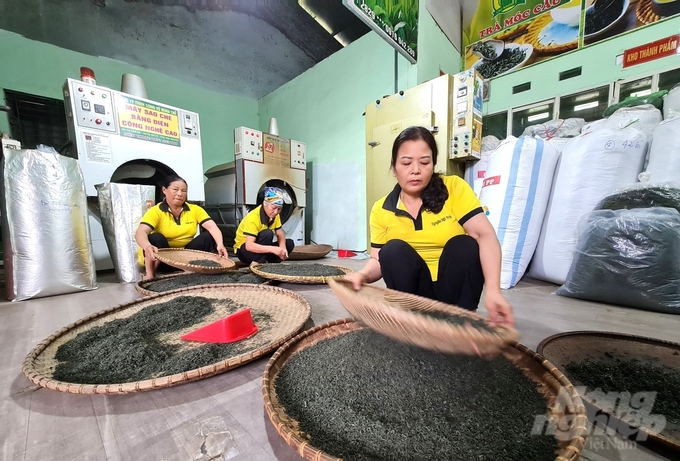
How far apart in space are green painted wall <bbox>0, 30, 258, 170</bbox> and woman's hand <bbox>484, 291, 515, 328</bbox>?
411 centimetres

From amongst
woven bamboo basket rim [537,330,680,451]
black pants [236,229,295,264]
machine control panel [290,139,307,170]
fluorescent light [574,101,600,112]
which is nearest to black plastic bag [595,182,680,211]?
woven bamboo basket rim [537,330,680,451]

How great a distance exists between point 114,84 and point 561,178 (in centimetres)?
458

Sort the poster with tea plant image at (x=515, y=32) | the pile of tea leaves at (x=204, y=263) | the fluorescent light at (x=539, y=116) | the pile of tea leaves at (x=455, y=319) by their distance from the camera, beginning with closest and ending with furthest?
1. the pile of tea leaves at (x=455, y=319)
2. the pile of tea leaves at (x=204, y=263)
3. the poster with tea plant image at (x=515, y=32)
4. the fluorescent light at (x=539, y=116)

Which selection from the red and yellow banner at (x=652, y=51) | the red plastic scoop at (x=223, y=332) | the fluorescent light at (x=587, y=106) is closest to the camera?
the red plastic scoop at (x=223, y=332)

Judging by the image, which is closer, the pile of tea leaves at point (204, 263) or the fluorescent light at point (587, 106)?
the pile of tea leaves at point (204, 263)

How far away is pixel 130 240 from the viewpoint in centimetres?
181

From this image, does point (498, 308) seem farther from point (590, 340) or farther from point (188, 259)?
point (188, 259)

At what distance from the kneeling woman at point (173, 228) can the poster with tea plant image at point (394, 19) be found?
185cm

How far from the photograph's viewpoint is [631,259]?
3.80 feet

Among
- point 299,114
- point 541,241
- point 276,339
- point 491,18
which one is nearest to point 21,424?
point 276,339

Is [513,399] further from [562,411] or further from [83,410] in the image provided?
[83,410]

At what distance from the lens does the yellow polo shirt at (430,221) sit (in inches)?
36.4

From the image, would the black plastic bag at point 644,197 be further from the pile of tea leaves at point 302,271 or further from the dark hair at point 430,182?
the pile of tea leaves at point 302,271

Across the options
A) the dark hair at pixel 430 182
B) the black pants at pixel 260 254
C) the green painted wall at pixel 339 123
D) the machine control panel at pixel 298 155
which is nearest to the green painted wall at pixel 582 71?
the green painted wall at pixel 339 123
